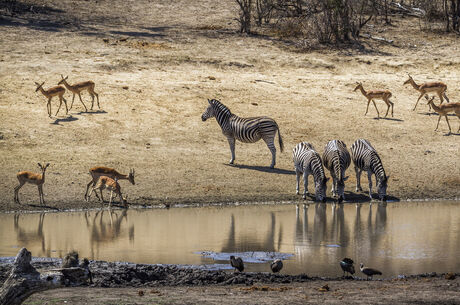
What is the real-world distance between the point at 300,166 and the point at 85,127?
22.4 feet

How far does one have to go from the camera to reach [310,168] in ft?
68.4

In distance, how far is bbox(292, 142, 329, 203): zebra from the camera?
20.5 metres

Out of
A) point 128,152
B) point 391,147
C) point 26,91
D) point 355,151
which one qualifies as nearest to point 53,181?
point 128,152

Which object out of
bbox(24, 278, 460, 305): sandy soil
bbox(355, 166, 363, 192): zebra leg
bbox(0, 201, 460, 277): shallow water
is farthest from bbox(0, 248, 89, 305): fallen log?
bbox(355, 166, 363, 192): zebra leg

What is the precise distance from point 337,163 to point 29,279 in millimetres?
14159

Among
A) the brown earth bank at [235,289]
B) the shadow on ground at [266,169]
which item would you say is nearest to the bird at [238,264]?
the brown earth bank at [235,289]

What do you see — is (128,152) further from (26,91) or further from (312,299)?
(312,299)

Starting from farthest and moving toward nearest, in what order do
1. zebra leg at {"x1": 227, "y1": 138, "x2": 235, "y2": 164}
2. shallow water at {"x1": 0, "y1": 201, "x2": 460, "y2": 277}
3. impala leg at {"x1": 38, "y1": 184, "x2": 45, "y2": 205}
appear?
zebra leg at {"x1": 227, "y1": 138, "x2": 235, "y2": 164}
impala leg at {"x1": 38, "y1": 184, "x2": 45, "y2": 205}
shallow water at {"x1": 0, "y1": 201, "x2": 460, "y2": 277}

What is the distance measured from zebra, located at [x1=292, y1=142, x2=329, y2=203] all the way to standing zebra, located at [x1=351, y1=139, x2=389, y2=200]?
124 centimetres

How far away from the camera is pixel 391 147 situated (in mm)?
24453

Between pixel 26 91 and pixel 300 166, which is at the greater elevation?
pixel 26 91

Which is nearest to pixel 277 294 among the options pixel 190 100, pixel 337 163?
pixel 337 163

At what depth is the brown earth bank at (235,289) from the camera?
10.2 metres

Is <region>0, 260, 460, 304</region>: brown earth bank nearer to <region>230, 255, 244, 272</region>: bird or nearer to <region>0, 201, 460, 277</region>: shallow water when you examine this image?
<region>230, 255, 244, 272</region>: bird
